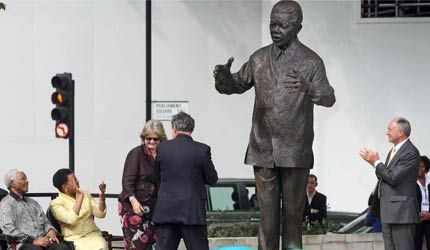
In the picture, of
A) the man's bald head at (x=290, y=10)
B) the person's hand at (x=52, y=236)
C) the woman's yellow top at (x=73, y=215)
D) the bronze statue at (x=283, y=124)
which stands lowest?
the person's hand at (x=52, y=236)

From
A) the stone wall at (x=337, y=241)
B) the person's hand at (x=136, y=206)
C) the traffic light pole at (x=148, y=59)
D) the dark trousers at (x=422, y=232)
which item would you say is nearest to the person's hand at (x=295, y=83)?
the person's hand at (x=136, y=206)

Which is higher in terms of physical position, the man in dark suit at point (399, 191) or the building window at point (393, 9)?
the building window at point (393, 9)

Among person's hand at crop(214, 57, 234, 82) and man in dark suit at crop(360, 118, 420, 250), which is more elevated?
person's hand at crop(214, 57, 234, 82)

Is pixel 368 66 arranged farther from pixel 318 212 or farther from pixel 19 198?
pixel 19 198

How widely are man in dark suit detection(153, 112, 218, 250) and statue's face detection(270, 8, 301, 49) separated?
1.58 metres

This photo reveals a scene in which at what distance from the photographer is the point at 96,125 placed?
24750 mm

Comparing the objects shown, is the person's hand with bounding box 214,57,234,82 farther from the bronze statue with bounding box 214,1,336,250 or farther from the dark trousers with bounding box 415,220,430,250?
the dark trousers with bounding box 415,220,430,250

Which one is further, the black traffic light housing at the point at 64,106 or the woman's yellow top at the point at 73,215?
the black traffic light housing at the point at 64,106

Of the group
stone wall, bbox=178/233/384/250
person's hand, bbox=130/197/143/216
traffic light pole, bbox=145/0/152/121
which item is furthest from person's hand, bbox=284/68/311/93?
traffic light pole, bbox=145/0/152/121

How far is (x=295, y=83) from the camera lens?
1141 cm

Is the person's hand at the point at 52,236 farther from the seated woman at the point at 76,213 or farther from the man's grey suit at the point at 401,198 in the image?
the man's grey suit at the point at 401,198

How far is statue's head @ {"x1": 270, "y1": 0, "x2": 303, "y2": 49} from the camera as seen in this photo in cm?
1168

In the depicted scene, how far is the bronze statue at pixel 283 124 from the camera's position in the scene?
11.5 meters

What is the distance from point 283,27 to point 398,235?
3735 millimetres
